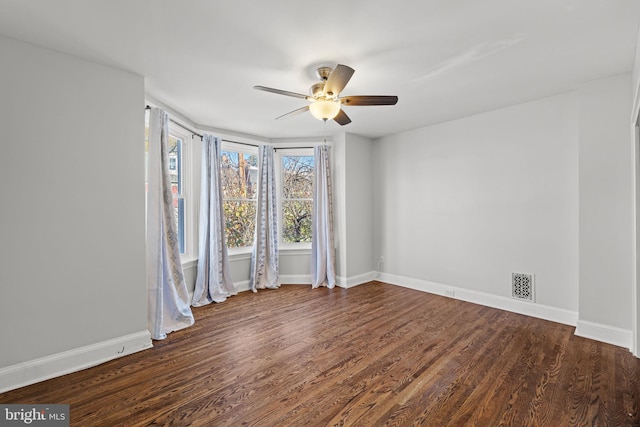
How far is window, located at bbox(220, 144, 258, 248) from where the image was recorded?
15.0 ft

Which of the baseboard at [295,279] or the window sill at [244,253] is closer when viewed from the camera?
the window sill at [244,253]

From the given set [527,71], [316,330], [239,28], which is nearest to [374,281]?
[316,330]

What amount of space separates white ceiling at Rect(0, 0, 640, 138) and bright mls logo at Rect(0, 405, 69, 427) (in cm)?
248

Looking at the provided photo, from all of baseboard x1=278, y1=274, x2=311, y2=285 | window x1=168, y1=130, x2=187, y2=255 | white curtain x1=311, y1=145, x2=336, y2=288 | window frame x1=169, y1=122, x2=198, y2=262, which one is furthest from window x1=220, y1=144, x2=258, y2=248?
white curtain x1=311, y1=145, x2=336, y2=288

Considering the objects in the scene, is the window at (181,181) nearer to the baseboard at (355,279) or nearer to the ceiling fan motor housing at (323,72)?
the ceiling fan motor housing at (323,72)

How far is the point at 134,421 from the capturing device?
1751 mm

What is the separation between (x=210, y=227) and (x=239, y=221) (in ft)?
2.15

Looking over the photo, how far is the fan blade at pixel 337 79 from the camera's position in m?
2.02

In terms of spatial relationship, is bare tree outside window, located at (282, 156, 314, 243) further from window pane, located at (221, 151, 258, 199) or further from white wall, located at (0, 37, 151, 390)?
white wall, located at (0, 37, 151, 390)

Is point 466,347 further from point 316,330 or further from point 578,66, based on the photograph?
point 578,66

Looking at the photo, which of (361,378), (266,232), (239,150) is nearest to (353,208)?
(266,232)

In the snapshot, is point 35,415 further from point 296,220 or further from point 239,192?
point 296,220

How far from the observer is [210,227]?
4090mm

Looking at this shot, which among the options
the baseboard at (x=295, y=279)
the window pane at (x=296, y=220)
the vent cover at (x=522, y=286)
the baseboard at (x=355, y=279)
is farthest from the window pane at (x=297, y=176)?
the vent cover at (x=522, y=286)
